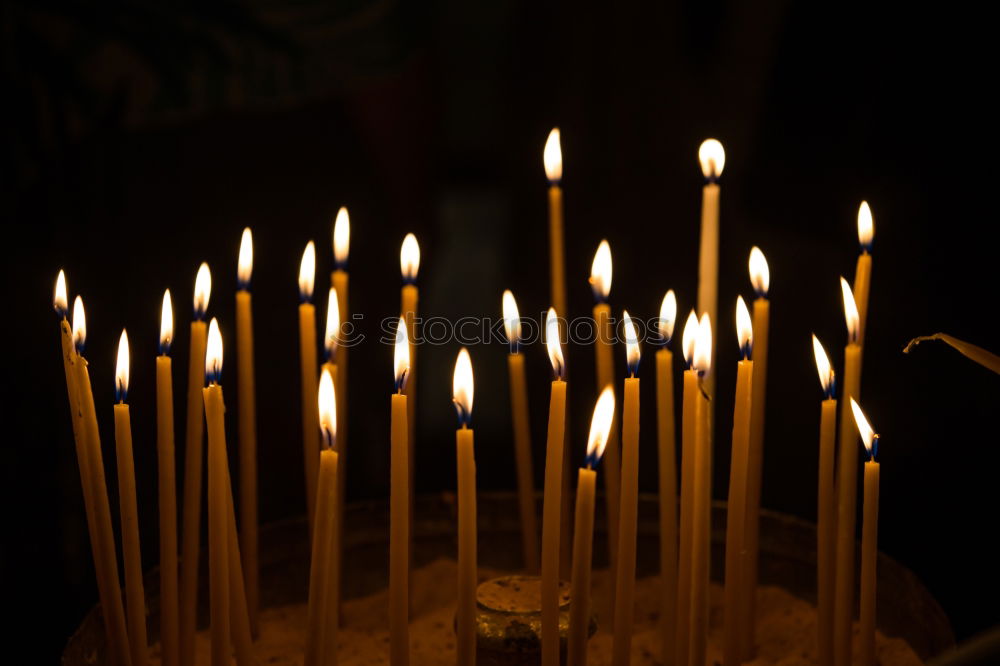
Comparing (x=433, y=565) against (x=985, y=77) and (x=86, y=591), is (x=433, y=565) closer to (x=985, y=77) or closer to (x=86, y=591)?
(x=86, y=591)

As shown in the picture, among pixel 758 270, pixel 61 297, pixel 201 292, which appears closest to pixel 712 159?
pixel 758 270

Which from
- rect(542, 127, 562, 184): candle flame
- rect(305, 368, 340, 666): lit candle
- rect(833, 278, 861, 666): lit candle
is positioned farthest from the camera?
rect(542, 127, 562, 184): candle flame

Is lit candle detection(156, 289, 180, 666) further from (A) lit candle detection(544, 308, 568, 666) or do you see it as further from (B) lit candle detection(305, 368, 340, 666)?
(A) lit candle detection(544, 308, 568, 666)

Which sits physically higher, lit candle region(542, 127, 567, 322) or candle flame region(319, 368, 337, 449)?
lit candle region(542, 127, 567, 322)

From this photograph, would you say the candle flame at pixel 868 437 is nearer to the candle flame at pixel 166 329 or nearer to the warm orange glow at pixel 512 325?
the warm orange glow at pixel 512 325

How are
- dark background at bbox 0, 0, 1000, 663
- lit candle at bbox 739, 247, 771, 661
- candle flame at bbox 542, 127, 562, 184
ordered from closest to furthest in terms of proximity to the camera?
lit candle at bbox 739, 247, 771, 661 < candle flame at bbox 542, 127, 562, 184 < dark background at bbox 0, 0, 1000, 663

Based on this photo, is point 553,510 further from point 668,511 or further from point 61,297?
point 61,297

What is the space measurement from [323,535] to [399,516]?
5 cm

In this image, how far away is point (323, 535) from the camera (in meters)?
0.69

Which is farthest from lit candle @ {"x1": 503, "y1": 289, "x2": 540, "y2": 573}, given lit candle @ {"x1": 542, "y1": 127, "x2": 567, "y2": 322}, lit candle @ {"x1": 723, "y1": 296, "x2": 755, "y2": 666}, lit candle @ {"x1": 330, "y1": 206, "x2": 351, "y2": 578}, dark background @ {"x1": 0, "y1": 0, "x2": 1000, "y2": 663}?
dark background @ {"x1": 0, "y1": 0, "x2": 1000, "y2": 663}

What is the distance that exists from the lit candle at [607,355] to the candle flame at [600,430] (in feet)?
0.57

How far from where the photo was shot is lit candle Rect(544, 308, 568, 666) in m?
0.71

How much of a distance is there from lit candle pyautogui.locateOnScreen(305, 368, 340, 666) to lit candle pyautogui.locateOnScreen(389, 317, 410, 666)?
4 cm

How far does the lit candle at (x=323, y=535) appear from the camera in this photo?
2.18ft
